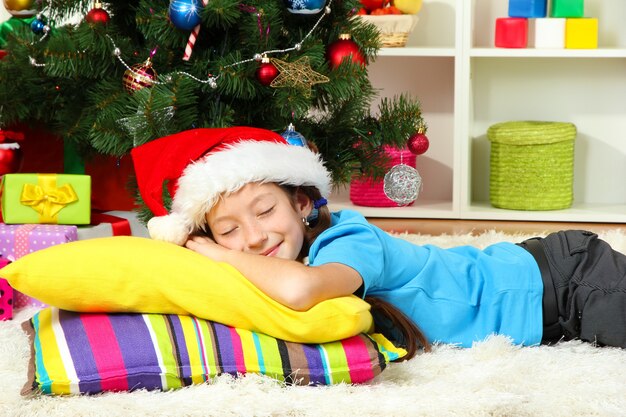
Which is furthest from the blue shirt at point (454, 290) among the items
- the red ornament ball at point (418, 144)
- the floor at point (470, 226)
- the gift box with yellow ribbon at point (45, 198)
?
the floor at point (470, 226)

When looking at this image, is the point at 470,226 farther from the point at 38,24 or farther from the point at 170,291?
the point at 170,291

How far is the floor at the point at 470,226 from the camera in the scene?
2.57 meters

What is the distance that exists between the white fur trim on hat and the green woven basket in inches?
56.5

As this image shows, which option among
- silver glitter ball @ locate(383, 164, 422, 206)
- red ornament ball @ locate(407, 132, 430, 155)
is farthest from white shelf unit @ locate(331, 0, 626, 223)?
red ornament ball @ locate(407, 132, 430, 155)

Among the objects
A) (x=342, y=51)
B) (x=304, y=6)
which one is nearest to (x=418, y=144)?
(x=342, y=51)

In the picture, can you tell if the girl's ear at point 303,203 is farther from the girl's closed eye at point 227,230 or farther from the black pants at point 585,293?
the black pants at point 585,293

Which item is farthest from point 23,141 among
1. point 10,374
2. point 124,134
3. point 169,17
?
point 10,374

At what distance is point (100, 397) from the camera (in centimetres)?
112

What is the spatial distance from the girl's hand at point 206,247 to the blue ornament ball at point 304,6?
603 millimetres

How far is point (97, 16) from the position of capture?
1812 mm

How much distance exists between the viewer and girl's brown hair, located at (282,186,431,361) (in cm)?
130

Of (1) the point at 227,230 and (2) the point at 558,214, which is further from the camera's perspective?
(2) the point at 558,214

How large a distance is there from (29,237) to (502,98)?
1.70 meters

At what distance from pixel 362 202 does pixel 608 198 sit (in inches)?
31.0
